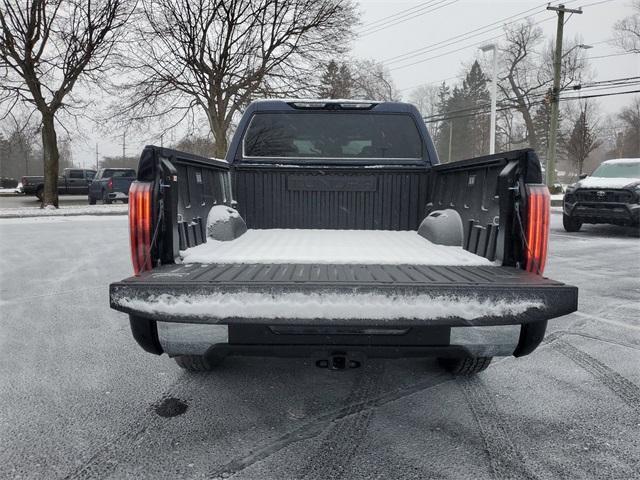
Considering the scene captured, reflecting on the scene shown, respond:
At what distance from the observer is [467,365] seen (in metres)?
3.25

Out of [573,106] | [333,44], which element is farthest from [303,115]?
[573,106]

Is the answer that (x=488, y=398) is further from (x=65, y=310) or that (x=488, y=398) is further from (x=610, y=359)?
(x=65, y=310)

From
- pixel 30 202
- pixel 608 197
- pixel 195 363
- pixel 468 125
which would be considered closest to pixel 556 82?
pixel 608 197

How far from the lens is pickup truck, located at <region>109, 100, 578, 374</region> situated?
206 cm

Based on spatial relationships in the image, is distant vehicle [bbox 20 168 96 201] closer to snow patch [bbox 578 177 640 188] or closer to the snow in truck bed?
snow patch [bbox 578 177 640 188]

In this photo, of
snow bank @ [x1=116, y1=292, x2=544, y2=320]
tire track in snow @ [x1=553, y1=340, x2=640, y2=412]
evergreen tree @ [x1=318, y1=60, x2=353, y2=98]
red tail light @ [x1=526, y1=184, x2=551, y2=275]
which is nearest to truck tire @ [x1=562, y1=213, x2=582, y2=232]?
tire track in snow @ [x1=553, y1=340, x2=640, y2=412]

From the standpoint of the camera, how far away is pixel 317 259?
105 inches

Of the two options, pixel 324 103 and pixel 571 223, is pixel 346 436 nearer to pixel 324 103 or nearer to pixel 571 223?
pixel 324 103

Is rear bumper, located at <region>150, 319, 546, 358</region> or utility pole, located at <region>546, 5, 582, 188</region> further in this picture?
utility pole, located at <region>546, 5, 582, 188</region>

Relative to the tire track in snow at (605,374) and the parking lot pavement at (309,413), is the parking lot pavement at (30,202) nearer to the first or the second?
the parking lot pavement at (309,413)

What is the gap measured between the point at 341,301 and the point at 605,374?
8.27 ft

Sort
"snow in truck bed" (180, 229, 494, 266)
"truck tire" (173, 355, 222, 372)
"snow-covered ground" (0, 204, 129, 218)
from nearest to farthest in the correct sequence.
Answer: "snow in truck bed" (180, 229, 494, 266)
"truck tire" (173, 355, 222, 372)
"snow-covered ground" (0, 204, 129, 218)

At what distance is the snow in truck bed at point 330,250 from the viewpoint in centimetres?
266

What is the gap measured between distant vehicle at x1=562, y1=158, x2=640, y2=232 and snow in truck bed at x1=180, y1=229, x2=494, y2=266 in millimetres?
8625
